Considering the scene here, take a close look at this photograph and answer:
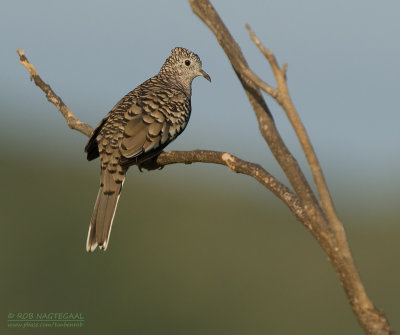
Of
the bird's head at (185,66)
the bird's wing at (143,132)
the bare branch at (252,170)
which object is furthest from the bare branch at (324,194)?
the bird's head at (185,66)

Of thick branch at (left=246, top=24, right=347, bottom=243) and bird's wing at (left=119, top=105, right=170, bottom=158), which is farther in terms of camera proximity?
bird's wing at (left=119, top=105, right=170, bottom=158)

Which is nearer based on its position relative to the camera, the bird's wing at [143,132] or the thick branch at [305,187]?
the thick branch at [305,187]

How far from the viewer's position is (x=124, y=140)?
22.9ft

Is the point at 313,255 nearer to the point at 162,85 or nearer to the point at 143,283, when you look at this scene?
the point at 143,283

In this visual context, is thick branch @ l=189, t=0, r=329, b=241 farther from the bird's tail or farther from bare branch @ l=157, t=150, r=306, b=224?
the bird's tail

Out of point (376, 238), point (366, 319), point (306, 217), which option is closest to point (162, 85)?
point (306, 217)

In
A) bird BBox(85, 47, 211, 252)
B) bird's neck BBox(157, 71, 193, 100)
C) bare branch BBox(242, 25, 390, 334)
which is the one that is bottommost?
bare branch BBox(242, 25, 390, 334)

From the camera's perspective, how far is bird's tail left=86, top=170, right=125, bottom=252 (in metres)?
7.07

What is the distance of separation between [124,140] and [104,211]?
23.4 inches

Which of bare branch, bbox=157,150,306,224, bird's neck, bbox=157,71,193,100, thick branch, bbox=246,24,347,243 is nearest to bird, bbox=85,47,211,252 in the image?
bird's neck, bbox=157,71,193,100

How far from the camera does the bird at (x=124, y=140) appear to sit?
693cm

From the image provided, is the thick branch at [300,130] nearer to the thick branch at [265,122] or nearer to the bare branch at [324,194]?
the bare branch at [324,194]

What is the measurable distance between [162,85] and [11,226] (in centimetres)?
1918

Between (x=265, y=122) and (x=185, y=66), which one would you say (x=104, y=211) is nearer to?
(x=185, y=66)
